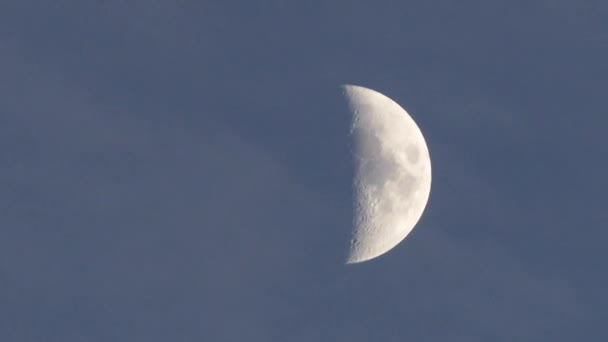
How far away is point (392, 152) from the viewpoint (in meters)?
71.8

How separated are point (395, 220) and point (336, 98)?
693cm

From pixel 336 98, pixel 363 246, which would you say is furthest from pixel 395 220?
pixel 336 98

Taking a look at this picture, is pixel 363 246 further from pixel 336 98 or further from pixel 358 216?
pixel 336 98

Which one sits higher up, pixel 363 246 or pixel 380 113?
pixel 380 113

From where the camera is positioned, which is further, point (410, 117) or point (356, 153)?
point (410, 117)

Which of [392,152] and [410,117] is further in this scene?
[410,117]

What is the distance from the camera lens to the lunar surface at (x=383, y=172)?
2820 inches

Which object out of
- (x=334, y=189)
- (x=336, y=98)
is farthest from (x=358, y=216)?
(x=336, y=98)

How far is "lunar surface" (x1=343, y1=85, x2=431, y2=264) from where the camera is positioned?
71.6 m

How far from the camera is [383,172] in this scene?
7144cm

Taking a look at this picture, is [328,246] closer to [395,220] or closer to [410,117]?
[395,220]

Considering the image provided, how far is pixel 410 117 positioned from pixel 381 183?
21.5ft

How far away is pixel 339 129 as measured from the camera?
72312 millimetres

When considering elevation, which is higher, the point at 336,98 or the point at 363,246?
the point at 336,98
